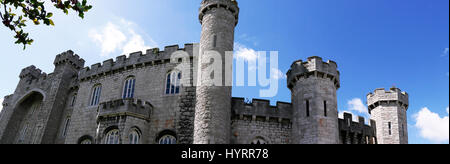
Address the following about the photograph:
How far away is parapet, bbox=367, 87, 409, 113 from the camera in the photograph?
2049 cm

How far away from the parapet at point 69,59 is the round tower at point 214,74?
1251 centimetres

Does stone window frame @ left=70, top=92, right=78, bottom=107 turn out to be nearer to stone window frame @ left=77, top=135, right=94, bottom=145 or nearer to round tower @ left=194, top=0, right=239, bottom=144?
stone window frame @ left=77, top=135, right=94, bottom=145

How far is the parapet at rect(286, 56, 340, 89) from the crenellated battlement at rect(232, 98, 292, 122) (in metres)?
1.70

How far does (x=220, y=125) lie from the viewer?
1567cm

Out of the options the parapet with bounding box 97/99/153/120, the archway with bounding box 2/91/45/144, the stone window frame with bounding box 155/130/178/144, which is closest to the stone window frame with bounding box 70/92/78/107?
the archway with bounding box 2/91/45/144

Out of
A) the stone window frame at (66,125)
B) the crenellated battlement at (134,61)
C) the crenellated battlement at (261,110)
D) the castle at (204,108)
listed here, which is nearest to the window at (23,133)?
the castle at (204,108)

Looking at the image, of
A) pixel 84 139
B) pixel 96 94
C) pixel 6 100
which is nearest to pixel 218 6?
pixel 96 94

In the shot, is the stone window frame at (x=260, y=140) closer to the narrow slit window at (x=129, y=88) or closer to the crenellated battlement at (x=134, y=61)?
the crenellated battlement at (x=134, y=61)

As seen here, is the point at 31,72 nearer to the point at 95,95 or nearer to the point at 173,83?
the point at 95,95

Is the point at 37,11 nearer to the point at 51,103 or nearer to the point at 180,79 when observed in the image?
the point at 180,79

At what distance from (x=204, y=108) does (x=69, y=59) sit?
15.0 metres
